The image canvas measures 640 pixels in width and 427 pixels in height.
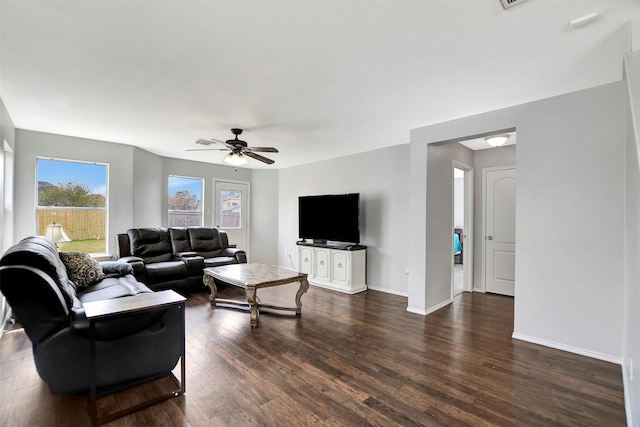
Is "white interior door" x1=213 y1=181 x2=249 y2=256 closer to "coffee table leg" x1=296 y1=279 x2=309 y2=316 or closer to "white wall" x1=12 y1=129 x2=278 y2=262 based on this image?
"white wall" x1=12 y1=129 x2=278 y2=262

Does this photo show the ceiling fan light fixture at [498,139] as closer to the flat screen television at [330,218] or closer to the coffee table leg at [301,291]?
the flat screen television at [330,218]

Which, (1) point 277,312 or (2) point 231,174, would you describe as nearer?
(1) point 277,312

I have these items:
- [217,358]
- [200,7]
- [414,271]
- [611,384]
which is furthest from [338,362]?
[200,7]

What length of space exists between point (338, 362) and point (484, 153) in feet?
14.1

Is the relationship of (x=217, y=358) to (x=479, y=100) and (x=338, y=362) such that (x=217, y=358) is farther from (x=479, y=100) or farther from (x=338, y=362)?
(x=479, y=100)

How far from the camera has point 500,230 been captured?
4977mm

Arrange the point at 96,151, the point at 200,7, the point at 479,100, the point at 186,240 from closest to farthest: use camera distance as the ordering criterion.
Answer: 1. the point at 200,7
2. the point at 479,100
3. the point at 96,151
4. the point at 186,240

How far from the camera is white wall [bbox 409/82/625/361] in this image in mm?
2660

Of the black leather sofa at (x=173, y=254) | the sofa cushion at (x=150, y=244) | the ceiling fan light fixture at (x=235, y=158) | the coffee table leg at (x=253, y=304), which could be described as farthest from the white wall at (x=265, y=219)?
the coffee table leg at (x=253, y=304)

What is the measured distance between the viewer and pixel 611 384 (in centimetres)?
231

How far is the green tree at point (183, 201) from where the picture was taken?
6281mm

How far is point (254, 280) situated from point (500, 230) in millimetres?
4005

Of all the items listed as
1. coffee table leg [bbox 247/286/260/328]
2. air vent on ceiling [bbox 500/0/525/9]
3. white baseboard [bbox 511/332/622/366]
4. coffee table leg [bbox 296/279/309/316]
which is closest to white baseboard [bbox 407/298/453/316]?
white baseboard [bbox 511/332/622/366]

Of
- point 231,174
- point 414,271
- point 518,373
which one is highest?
point 231,174
